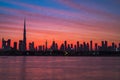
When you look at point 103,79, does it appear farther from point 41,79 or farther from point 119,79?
point 41,79

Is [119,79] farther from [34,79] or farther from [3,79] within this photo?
[3,79]

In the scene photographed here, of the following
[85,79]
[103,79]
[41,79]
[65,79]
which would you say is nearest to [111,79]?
[103,79]

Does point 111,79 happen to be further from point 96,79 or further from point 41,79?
point 41,79

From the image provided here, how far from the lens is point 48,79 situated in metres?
31.9

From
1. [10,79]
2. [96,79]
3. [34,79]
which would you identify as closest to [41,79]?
[34,79]

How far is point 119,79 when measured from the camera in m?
31.8

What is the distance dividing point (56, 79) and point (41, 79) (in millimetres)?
1645

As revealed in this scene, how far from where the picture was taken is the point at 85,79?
1275 inches

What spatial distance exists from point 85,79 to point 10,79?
8.30 metres

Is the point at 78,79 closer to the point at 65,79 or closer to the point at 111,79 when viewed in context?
the point at 65,79

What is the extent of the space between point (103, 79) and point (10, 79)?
33.6ft

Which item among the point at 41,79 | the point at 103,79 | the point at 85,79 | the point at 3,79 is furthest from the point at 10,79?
the point at 103,79

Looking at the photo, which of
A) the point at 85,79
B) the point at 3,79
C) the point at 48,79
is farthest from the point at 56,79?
the point at 3,79

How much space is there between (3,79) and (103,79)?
36.0 feet
